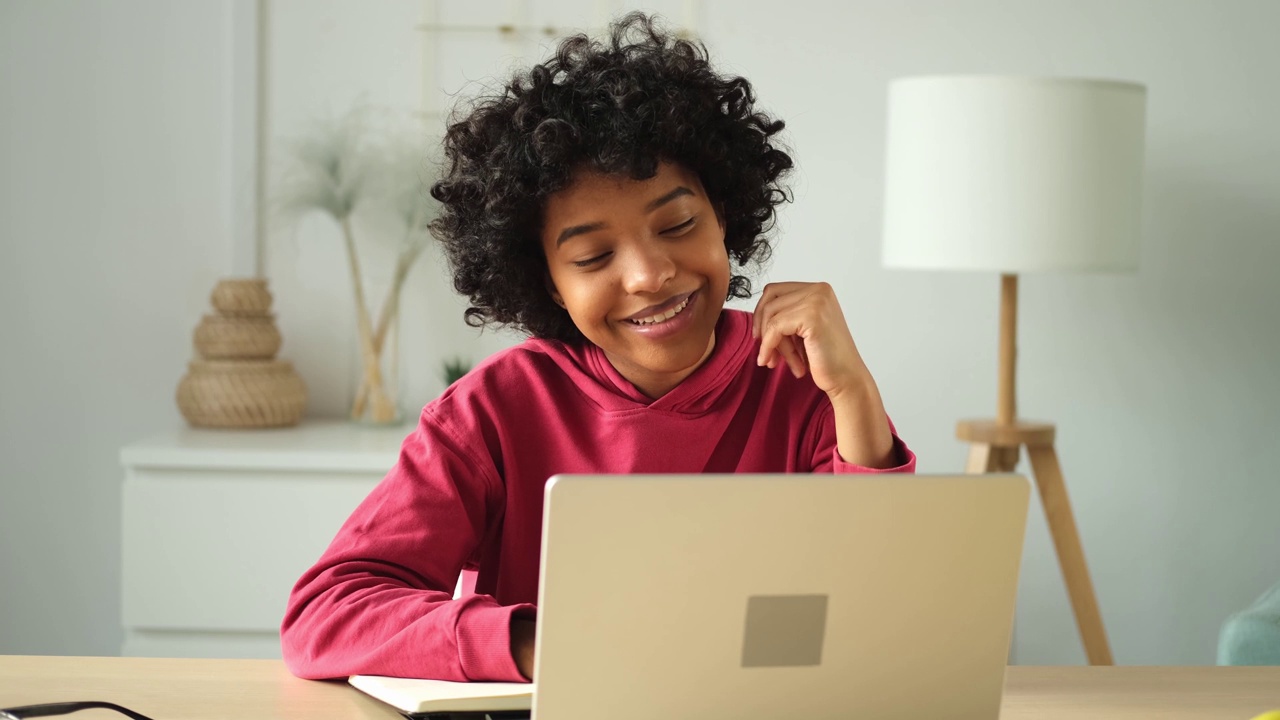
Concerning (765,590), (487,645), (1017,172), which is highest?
(1017,172)

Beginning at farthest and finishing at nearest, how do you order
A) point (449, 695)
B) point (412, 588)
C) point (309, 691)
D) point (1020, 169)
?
point (1020, 169)
point (412, 588)
point (309, 691)
point (449, 695)

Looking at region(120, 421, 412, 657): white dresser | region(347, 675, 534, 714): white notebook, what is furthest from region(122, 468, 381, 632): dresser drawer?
region(347, 675, 534, 714): white notebook

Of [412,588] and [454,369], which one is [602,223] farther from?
[454,369]

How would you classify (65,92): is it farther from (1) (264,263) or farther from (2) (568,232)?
(2) (568,232)

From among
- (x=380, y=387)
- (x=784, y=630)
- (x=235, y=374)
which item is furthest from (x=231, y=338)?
(x=784, y=630)

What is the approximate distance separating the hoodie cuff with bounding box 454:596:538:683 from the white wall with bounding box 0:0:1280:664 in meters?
1.86

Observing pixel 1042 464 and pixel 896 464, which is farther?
pixel 1042 464

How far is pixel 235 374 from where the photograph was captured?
8.65 ft

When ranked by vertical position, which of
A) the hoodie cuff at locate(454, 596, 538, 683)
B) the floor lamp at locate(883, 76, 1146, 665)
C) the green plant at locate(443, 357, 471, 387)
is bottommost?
the hoodie cuff at locate(454, 596, 538, 683)

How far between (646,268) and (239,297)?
1606 millimetres

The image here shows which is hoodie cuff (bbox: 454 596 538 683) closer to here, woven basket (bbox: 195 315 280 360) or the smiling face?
the smiling face

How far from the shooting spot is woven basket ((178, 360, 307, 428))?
2623mm

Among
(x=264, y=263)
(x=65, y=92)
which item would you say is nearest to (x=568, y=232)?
(x=264, y=263)

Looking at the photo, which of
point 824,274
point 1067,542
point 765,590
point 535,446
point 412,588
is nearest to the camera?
point 765,590
